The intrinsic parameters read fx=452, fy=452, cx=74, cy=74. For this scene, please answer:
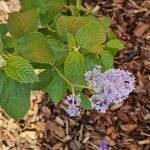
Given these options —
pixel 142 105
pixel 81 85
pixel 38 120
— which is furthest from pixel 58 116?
pixel 81 85

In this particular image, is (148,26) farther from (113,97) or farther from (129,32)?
(113,97)

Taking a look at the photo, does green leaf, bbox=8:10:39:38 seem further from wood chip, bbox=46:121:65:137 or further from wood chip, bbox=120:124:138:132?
wood chip, bbox=120:124:138:132

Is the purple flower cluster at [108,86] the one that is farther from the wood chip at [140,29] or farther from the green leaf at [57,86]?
the wood chip at [140,29]

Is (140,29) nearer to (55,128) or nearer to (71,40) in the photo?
(55,128)

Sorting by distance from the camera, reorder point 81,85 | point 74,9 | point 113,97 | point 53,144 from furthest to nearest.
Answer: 1. point 53,144
2. point 74,9
3. point 81,85
4. point 113,97

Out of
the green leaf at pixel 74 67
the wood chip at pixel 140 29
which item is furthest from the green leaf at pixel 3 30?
the wood chip at pixel 140 29
